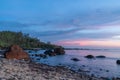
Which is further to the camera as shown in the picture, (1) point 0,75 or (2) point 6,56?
(2) point 6,56

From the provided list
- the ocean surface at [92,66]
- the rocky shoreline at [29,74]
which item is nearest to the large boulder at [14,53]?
the ocean surface at [92,66]

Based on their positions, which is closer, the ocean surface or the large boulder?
the ocean surface

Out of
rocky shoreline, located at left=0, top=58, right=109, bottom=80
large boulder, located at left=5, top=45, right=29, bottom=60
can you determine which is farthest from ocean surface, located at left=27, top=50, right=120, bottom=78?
rocky shoreline, located at left=0, top=58, right=109, bottom=80

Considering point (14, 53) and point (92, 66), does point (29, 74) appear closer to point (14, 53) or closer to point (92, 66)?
point (14, 53)

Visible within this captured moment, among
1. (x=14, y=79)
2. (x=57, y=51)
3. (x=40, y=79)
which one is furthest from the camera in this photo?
(x=57, y=51)

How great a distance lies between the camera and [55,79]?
25484 millimetres

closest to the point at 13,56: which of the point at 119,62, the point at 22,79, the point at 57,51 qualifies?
the point at 119,62

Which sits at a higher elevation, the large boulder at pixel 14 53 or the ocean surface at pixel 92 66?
the large boulder at pixel 14 53

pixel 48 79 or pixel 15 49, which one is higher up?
pixel 15 49

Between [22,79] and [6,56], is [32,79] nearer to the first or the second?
[22,79]

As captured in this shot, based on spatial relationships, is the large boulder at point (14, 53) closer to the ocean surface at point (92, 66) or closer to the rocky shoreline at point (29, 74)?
the ocean surface at point (92, 66)

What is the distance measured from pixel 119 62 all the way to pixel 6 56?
3288 cm

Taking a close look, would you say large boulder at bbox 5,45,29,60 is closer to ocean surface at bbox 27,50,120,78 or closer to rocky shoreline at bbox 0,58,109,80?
ocean surface at bbox 27,50,120,78

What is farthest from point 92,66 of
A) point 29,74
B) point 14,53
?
point 29,74
